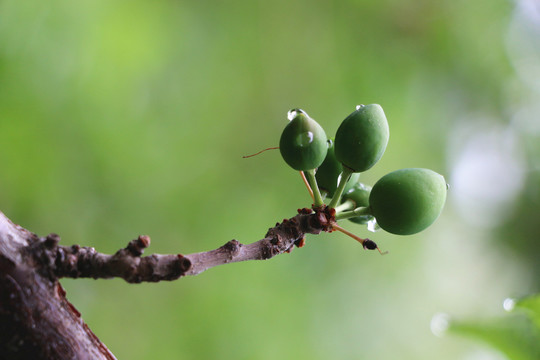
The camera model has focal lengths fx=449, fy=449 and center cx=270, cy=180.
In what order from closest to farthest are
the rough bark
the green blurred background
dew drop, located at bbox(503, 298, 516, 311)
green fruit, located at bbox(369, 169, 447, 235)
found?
the rough bark → green fruit, located at bbox(369, 169, 447, 235) → dew drop, located at bbox(503, 298, 516, 311) → the green blurred background

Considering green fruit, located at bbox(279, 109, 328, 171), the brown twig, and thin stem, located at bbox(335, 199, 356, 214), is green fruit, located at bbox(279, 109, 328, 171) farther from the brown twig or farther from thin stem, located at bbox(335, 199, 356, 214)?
the brown twig

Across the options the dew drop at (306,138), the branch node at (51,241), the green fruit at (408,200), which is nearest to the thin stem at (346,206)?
the green fruit at (408,200)

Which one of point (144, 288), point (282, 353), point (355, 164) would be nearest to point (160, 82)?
point (144, 288)

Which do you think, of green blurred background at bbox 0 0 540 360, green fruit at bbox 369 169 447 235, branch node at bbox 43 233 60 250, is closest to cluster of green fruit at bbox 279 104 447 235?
green fruit at bbox 369 169 447 235

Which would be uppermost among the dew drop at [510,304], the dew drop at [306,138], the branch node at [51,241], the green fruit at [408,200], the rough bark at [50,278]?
the dew drop at [306,138]

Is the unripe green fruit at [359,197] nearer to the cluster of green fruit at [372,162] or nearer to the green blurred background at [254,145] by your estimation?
the cluster of green fruit at [372,162]
